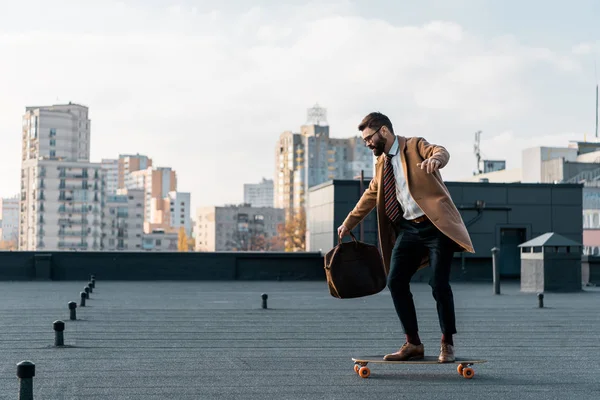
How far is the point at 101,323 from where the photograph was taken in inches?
537

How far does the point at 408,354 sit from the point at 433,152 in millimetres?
1661

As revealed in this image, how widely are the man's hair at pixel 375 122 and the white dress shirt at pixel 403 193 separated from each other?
166 mm

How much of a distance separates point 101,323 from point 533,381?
7.32m

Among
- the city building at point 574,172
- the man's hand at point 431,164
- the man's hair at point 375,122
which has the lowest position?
the man's hand at point 431,164

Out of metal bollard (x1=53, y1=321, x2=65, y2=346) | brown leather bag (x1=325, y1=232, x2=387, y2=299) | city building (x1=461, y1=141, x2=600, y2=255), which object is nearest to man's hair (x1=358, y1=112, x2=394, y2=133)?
brown leather bag (x1=325, y1=232, x2=387, y2=299)

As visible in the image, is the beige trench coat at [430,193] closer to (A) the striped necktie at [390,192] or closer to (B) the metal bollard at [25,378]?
(A) the striped necktie at [390,192]

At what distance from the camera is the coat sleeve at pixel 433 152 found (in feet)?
25.5

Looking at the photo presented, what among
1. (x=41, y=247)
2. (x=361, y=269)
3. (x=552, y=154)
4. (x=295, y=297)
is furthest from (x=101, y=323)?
(x=41, y=247)

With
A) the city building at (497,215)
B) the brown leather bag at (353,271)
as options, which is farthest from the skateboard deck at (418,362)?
the city building at (497,215)

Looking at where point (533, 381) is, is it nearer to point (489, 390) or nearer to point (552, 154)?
point (489, 390)

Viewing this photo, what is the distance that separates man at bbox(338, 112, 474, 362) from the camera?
802 cm

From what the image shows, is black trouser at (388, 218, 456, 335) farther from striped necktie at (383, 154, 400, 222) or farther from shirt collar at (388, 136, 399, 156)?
shirt collar at (388, 136, 399, 156)

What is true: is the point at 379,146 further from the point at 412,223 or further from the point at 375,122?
the point at 412,223

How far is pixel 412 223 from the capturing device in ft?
27.1
